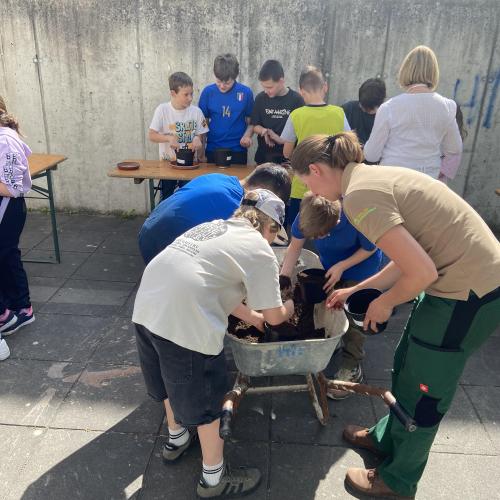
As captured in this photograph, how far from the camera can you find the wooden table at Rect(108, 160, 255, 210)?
13.8ft

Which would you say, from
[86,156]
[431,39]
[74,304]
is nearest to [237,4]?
[431,39]

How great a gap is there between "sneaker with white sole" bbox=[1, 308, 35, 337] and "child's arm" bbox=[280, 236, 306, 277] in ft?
6.95

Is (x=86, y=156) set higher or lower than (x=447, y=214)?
lower

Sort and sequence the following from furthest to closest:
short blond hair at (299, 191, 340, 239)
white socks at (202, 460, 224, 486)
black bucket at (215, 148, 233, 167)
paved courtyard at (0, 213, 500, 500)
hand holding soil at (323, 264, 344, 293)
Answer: black bucket at (215, 148, 233, 167)
hand holding soil at (323, 264, 344, 293)
short blond hair at (299, 191, 340, 239)
paved courtyard at (0, 213, 500, 500)
white socks at (202, 460, 224, 486)

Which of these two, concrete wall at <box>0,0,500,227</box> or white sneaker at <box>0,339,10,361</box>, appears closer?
white sneaker at <box>0,339,10,361</box>

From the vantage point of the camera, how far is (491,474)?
2.40m

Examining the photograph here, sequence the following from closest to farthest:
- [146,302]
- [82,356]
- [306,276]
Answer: [146,302] < [306,276] < [82,356]

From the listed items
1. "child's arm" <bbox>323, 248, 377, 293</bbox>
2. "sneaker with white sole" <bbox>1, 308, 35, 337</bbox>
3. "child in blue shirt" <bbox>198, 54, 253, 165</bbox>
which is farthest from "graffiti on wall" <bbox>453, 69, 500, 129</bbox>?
"sneaker with white sole" <bbox>1, 308, 35, 337</bbox>

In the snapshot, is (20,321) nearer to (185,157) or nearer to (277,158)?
(185,157)

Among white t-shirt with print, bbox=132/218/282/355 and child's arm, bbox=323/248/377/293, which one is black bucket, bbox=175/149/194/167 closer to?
child's arm, bbox=323/248/377/293

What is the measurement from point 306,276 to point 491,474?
1.38m

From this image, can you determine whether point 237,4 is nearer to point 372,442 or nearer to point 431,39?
point 431,39

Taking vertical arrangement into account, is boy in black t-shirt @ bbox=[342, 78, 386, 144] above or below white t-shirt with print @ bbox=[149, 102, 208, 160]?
above

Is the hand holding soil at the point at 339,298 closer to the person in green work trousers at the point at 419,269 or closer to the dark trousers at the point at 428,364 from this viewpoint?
the person in green work trousers at the point at 419,269
